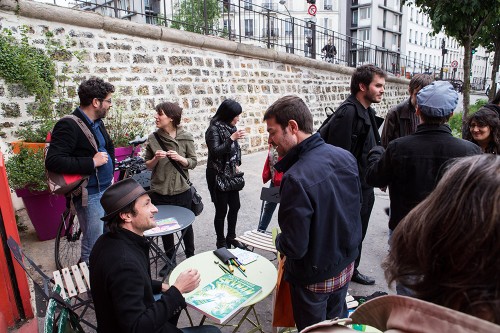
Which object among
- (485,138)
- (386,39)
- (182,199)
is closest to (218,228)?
(182,199)

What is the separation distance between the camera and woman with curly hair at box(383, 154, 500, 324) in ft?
2.49

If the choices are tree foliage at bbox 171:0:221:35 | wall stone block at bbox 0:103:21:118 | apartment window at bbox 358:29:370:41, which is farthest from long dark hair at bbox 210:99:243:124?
apartment window at bbox 358:29:370:41

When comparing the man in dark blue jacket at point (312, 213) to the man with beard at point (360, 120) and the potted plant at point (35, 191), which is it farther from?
→ the potted plant at point (35, 191)

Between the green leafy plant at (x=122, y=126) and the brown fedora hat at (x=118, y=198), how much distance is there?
12.5 ft

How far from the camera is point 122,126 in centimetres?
616

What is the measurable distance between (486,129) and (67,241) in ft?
14.2

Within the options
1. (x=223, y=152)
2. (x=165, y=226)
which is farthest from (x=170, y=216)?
(x=223, y=152)

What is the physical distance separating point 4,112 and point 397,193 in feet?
16.5

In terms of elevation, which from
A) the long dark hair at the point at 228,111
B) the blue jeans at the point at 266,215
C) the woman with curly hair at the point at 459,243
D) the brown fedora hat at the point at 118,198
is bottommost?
the blue jeans at the point at 266,215

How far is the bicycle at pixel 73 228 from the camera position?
371 cm

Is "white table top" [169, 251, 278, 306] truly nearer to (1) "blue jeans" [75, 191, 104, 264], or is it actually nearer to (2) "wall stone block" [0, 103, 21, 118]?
(1) "blue jeans" [75, 191, 104, 264]

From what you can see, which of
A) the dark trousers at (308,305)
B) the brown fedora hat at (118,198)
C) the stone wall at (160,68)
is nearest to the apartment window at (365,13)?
the stone wall at (160,68)

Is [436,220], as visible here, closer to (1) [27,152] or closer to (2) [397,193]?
(2) [397,193]

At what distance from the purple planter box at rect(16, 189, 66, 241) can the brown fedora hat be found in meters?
2.50
